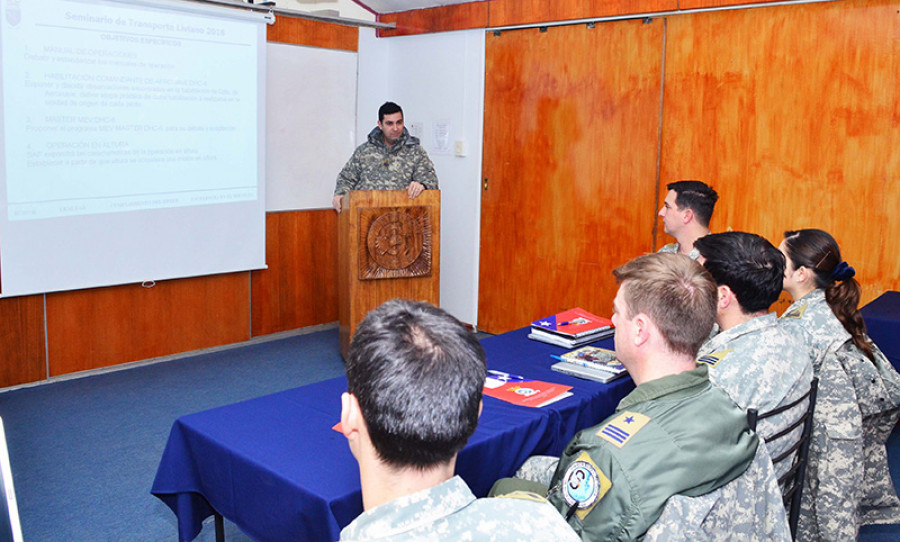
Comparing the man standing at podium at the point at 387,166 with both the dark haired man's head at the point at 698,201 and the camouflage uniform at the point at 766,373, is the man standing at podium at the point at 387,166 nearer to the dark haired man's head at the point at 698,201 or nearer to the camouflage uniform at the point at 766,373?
the dark haired man's head at the point at 698,201

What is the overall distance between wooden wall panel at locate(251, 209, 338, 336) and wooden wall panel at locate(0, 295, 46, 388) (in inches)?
56.7

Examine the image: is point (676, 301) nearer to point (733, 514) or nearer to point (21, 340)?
point (733, 514)

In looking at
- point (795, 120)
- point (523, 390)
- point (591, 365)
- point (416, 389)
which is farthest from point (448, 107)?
point (416, 389)

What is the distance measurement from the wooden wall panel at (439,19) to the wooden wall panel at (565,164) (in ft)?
0.58

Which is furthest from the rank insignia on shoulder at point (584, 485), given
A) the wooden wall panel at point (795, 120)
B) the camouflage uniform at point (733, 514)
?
the wooden wall panel at point (795, 120)

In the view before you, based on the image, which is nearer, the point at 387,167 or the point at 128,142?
the point at 128,142

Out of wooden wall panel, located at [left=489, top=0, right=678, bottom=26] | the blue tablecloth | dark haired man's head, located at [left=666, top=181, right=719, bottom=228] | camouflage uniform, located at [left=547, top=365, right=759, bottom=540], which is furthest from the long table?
wooden wall panel, located at [left=489, top=0, right=678, bottom=26]

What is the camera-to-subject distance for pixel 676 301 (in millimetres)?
1772

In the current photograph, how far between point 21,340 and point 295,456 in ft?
10.9

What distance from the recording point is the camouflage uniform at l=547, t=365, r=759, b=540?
1.48m

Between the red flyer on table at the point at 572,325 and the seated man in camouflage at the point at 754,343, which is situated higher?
the seated man in camouflage at the point at 754,343

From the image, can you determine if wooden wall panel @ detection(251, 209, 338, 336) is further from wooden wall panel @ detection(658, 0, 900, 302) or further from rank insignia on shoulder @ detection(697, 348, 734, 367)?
rank insignia on shoulder @ detection(697, 348, 734, 367)

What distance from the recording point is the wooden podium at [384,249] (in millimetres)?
4590

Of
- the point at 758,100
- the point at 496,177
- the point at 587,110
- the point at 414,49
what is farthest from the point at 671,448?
the point at 414,49
